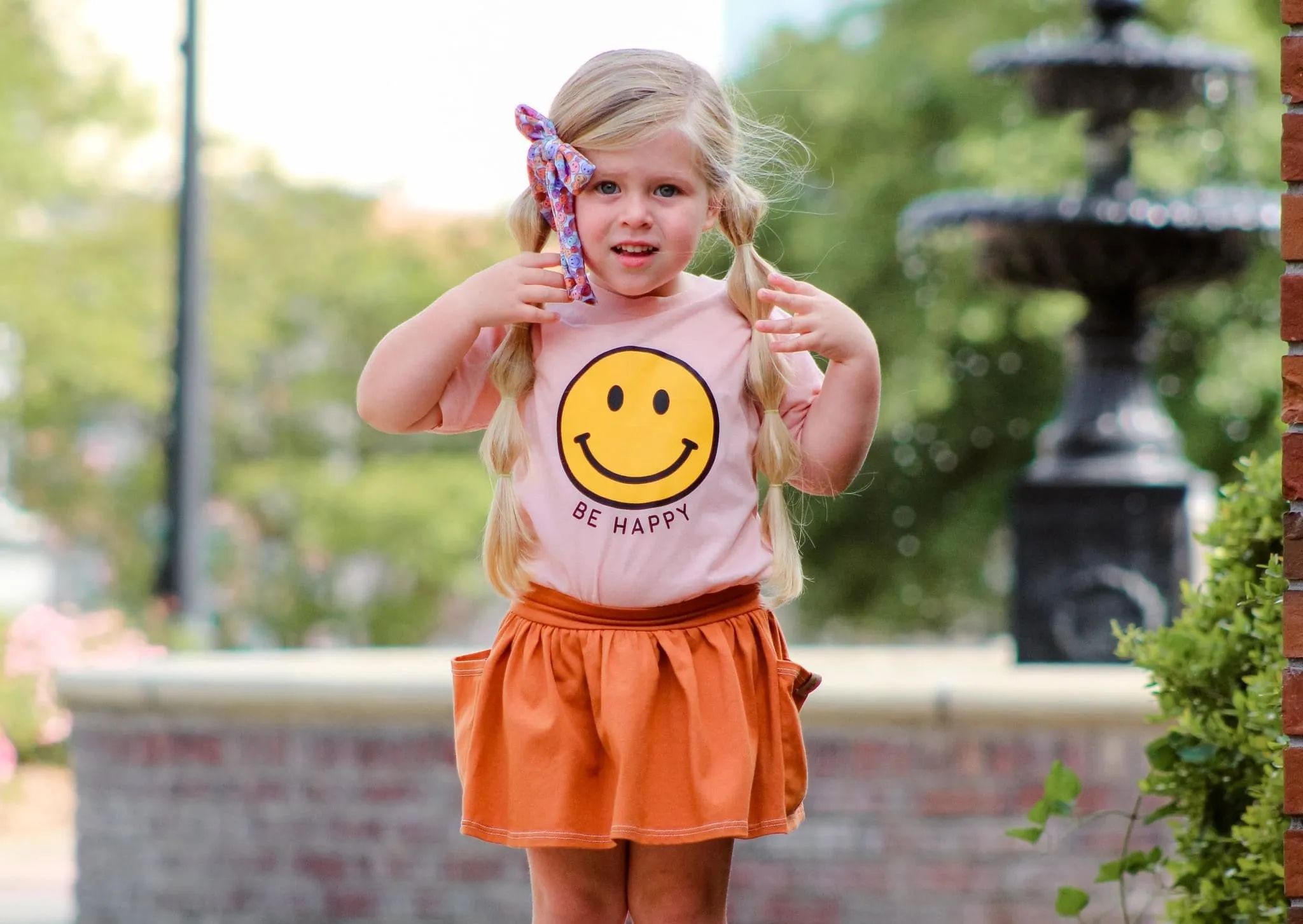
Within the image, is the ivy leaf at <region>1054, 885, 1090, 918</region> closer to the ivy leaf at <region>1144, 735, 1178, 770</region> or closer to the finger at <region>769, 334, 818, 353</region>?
the ivy leaf at <region>1144, 735, 1178, 770</region>

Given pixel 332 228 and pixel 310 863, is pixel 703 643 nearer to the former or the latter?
pixel 310 863

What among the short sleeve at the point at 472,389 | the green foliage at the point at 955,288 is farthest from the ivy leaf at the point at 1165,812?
the green foliage at the point at 955,288

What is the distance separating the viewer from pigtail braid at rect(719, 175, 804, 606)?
8.27 feet

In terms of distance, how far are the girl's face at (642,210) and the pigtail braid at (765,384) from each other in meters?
0.09

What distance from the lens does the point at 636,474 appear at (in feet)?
8.13

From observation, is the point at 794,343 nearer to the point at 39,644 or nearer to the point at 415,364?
the point at 415,364

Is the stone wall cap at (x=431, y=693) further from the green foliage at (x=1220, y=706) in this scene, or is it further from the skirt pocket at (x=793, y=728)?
the skirt pocket at (x=793, y=728)

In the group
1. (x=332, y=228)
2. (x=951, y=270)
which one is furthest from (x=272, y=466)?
(x=951, y=270)

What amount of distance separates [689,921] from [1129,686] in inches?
99.2

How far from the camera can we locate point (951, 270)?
15539 mm

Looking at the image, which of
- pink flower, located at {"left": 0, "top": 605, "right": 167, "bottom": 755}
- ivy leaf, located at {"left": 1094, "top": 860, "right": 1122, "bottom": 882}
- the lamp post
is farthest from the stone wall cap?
pink flower, located at {"left": 0, "top": 605, "right": 167, "bottom": 755}

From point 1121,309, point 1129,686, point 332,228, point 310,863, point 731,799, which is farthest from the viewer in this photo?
point 332,228

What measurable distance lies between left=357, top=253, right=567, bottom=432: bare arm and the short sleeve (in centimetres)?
4

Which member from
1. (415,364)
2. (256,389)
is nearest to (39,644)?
(415,364)
